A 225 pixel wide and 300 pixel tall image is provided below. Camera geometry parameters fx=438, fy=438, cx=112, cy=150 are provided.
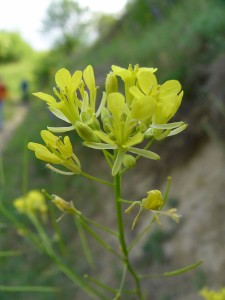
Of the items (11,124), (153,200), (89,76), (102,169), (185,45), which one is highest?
(11,124)

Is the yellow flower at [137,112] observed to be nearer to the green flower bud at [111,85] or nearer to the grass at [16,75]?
the green flower bud at [111,85]

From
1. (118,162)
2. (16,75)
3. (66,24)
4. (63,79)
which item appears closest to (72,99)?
(63,79)

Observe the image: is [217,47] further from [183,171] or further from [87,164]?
[87,164]

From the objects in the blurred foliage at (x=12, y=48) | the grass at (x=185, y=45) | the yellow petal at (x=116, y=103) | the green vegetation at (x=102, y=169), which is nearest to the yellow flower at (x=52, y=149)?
the yellow petal at (x=116, y=103)

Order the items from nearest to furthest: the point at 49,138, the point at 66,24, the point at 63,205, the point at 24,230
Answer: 1. the point at 49,138
2. the point at 63,205
3. the point at 24,230
4. the point at 66,24

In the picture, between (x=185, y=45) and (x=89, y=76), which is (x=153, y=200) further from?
(x=185, y=45)

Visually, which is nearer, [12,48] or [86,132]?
[86,132]
